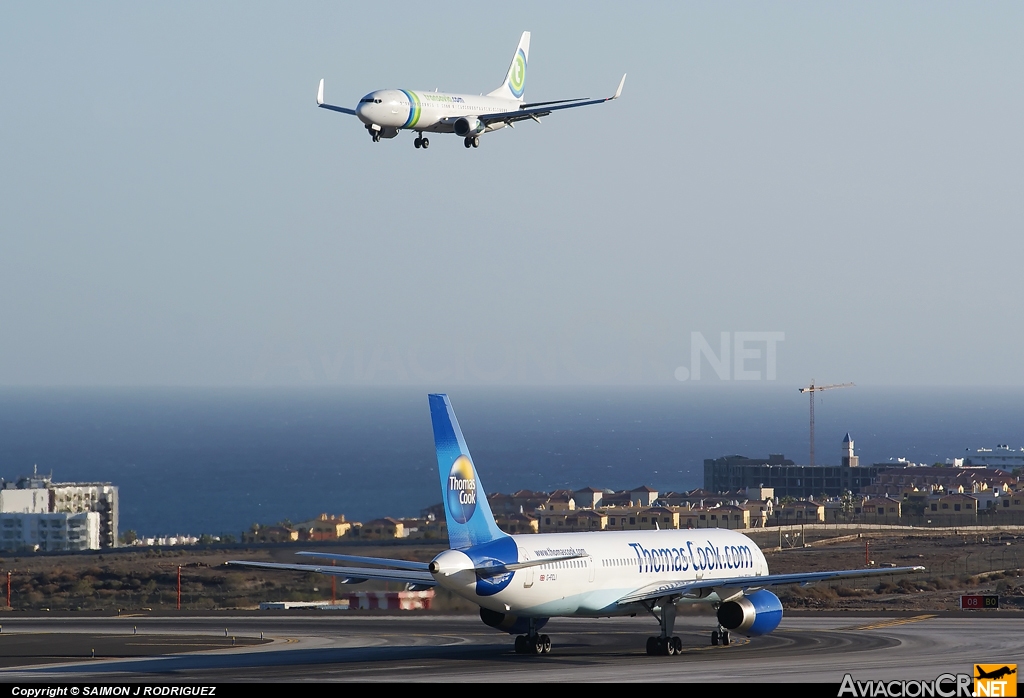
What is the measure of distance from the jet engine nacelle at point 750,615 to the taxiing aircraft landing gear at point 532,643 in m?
5.04

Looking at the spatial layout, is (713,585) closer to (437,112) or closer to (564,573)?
(564,573)

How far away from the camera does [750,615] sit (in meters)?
39.9

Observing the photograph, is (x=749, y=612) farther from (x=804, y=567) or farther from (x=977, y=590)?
(x=804, y=567)

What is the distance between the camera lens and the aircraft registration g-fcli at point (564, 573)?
120 feet

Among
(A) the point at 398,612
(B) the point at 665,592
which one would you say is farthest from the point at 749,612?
(A) the point at 398,612

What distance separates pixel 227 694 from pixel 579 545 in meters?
13.2

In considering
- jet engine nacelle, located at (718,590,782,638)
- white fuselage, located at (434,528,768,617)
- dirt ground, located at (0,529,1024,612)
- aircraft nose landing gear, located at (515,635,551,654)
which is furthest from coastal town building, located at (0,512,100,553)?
jet engine nacelle, located at (718,590,782,638)

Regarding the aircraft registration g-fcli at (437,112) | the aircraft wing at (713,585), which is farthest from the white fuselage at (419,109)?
the aircraft wing at (713,585)

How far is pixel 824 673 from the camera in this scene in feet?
110

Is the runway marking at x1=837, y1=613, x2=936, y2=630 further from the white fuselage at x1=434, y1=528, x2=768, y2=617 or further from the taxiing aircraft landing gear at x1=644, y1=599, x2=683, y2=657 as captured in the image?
the taxiing aircraft landing gear at x1=644, y1=599, x2=683, y2=657

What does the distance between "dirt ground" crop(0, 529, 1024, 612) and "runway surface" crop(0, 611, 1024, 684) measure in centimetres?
636

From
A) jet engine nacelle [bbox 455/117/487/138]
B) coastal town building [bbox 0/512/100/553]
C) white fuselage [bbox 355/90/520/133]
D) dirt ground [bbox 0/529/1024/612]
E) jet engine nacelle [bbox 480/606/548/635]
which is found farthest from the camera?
coastal town building [bbox 0/512/100/553]

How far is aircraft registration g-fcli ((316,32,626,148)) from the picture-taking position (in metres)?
56.2

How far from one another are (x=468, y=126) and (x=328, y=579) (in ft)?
81.3
